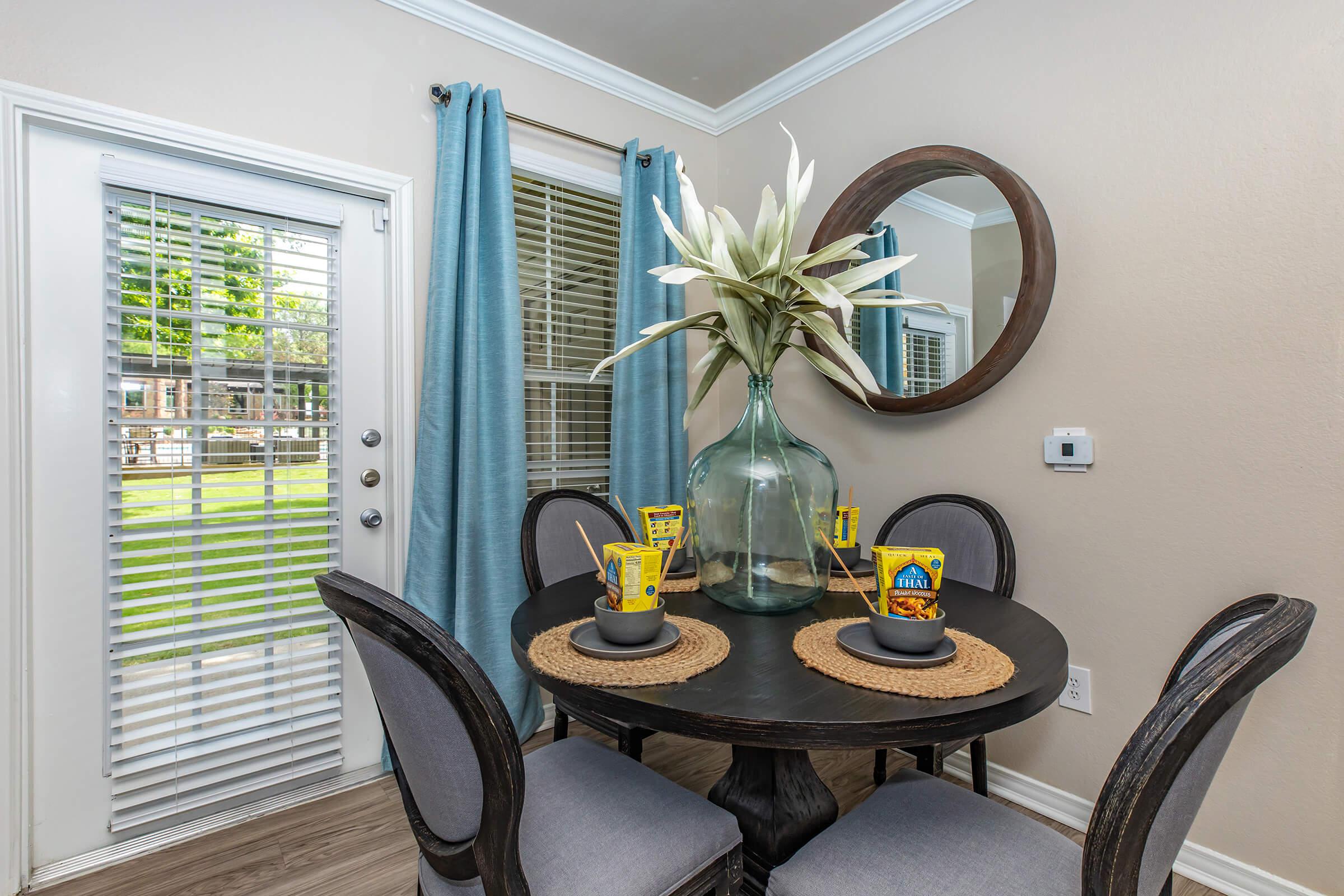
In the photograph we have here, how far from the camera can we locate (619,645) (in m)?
1.15

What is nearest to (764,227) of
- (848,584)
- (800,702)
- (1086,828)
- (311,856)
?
(848,584)

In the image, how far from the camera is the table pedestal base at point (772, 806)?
1341 mm

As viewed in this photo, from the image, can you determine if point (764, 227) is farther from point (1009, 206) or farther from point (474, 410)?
point (474, 410)

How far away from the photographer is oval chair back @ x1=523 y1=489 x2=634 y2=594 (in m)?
1.96

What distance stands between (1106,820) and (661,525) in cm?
105

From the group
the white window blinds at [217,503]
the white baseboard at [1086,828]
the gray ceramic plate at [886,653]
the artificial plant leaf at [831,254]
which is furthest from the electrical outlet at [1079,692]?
the white window blinds at [217,503]

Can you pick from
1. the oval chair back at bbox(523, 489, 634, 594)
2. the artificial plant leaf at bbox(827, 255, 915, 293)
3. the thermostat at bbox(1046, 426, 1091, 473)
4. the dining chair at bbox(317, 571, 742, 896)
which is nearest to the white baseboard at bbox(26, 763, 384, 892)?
the oval chair back at bbox(523, 489, 634, 594)

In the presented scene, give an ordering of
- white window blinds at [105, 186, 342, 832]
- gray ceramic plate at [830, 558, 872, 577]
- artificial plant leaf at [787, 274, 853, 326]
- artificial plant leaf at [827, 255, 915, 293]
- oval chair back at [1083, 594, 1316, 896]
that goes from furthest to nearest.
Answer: white window blinds at [105, 186, 342, 832] < gray ceramic plate at [830, 558, 872, 577] < artificial plant leaf at [827, 255, 915, 293] < artificial plant leaf at [787, 274, 853, 326] < oval chair back at [1083, 594, 1316, 896]

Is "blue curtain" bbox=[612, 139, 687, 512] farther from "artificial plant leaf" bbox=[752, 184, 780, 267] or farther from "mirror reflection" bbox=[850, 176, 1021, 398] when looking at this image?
"artificial plant leaf" bbox=[752, 184, 780, 267]

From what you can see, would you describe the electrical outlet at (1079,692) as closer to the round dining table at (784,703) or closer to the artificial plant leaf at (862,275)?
the round dining table at (784,703)

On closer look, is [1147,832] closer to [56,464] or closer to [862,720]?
[862,720]

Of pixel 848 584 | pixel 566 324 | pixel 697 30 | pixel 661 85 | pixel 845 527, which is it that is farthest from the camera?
pixel 661 85

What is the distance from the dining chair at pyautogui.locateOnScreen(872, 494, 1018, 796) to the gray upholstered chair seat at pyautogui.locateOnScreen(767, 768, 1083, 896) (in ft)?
1.72

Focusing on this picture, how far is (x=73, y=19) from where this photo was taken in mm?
1673
